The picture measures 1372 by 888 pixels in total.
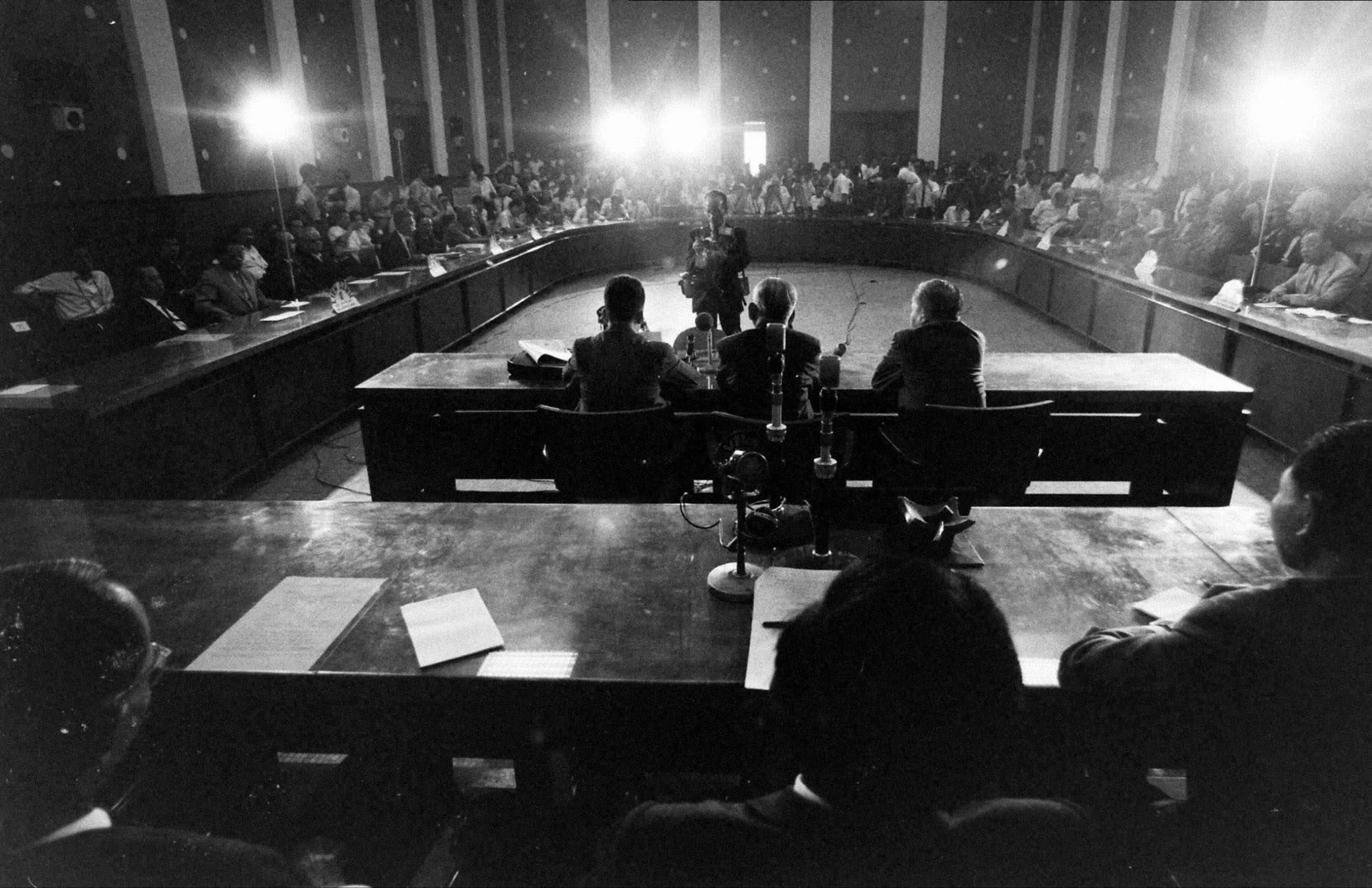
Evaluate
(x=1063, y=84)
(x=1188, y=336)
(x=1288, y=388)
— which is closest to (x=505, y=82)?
(x=1063, y=84)

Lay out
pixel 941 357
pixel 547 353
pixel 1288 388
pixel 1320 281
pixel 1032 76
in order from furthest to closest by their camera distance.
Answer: pixel 1032 76 < pixel 1320 281 < pixel 1288 388 < pixel 547 353 < pixel 941 357

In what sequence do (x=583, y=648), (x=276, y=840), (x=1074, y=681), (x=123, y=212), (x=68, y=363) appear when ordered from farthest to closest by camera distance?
(x=123, y=212), (x=68, y=363), (x=276, y=840), (x=583, y=648), (x=1074, y=681)

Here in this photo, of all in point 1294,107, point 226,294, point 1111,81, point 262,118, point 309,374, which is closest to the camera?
point 309,374

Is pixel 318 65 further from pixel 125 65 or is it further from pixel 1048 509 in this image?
pixel 1048 509

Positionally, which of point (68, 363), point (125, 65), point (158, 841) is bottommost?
point (68, 363)

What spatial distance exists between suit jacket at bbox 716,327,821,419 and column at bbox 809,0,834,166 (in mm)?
15641

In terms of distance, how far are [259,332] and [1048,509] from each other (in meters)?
4.71

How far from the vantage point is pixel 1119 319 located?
7.45 m

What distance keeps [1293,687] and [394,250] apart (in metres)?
9.19

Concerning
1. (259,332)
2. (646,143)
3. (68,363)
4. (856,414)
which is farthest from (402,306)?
(646,143)

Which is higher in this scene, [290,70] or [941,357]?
[290,70]

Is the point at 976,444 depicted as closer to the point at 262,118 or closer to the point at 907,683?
the point at 907,683

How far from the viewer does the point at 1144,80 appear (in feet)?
46.6

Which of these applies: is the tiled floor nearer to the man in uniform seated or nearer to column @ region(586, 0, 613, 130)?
the man in uniform seated
